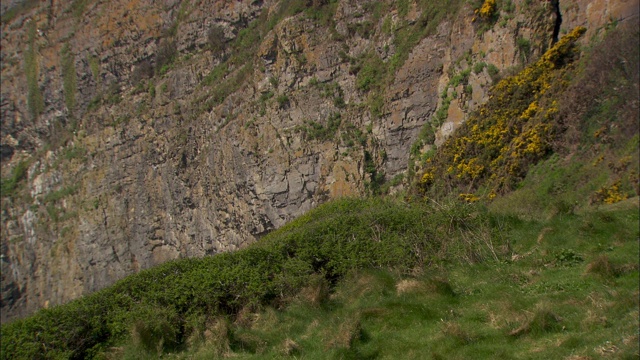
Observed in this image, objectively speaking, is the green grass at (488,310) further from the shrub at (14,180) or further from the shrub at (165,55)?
the shrub at (14,180)

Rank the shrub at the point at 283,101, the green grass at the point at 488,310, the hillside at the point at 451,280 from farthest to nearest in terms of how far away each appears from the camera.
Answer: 1. the shrub at the point at 283,101
2. the hillside at the point at 451,280
3. the green grass at the point at 488,310

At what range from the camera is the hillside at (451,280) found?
773 cm

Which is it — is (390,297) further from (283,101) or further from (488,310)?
(283,101)

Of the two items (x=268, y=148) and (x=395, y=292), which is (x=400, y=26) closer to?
(x=268, y=148)

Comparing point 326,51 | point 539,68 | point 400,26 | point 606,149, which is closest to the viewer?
point 606,149

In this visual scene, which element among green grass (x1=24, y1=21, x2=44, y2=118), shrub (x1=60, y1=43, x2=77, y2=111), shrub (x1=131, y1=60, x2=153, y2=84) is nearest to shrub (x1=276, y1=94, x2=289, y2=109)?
shrub (x1=131, y1=60, x2=153, y2=84)

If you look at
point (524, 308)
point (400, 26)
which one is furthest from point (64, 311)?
point (400, 26)

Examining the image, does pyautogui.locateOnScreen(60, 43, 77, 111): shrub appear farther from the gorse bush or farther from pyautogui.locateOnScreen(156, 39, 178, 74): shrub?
the gorse bush

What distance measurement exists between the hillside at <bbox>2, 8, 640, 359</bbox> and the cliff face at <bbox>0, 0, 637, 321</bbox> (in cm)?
409

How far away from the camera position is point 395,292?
9734 millimetres

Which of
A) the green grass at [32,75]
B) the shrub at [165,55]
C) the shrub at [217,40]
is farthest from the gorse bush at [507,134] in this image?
the green grass at [32,75]

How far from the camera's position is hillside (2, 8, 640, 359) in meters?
7.73

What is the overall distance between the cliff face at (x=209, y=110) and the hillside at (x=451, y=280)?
409cm

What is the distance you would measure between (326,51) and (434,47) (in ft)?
19.1
